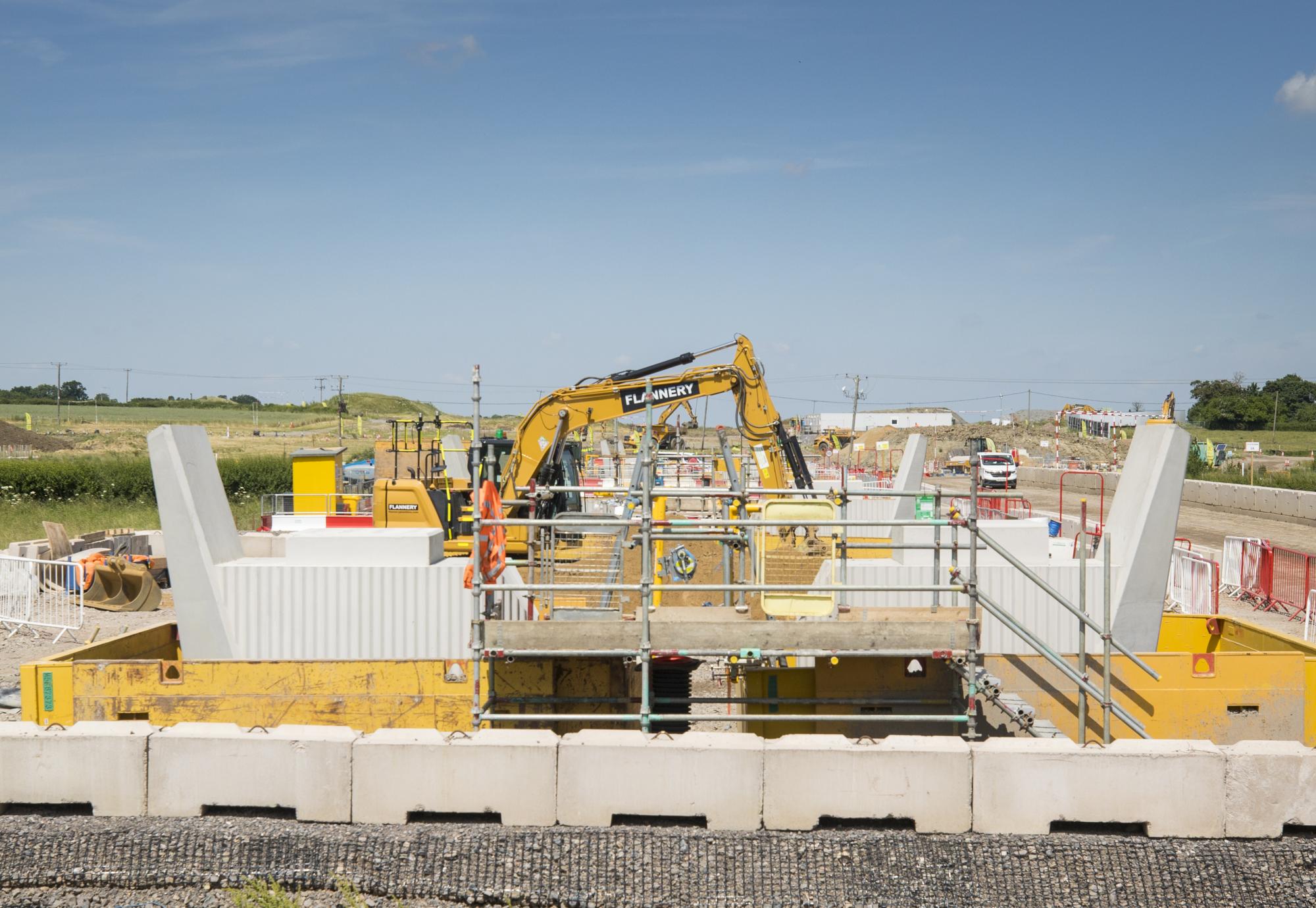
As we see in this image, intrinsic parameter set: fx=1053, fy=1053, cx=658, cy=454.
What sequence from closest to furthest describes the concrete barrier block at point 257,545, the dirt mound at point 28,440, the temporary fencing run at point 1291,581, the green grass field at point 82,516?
the concrete barrier block at point 257,545 → the temporary fencing run at point 1291,581 → the green grass field at point 82,516 → the dirt mound at point 28,440

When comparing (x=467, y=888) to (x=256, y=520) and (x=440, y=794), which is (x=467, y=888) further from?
(x=256, y=520)

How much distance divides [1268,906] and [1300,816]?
0.63 m

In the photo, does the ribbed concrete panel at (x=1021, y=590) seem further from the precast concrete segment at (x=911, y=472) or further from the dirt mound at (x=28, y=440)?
the dirt mound at (x=28, y=440)

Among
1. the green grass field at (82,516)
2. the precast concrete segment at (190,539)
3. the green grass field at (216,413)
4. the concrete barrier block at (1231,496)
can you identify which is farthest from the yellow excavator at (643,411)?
the green grass field at (216,413)

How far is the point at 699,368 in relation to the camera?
1741 centimetres

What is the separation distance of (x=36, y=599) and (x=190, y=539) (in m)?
14.3

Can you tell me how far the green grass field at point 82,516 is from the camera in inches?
1362

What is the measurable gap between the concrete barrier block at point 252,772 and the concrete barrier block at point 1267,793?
18.7 feet

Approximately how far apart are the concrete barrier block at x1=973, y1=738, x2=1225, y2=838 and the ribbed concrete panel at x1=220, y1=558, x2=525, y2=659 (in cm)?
577

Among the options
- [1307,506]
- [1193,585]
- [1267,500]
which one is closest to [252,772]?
[1193,585]

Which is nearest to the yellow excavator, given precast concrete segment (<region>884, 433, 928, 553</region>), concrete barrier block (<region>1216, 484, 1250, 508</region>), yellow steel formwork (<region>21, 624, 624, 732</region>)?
precast concrete segment (<region>884, 433, 928, 553</region>)

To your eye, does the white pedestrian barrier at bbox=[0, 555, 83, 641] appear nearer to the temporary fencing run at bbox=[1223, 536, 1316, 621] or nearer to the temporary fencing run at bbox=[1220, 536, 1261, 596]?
the temporary fencing run at bbox=[1223, 536, 1316, 621]

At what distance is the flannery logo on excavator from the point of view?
57.1 feet

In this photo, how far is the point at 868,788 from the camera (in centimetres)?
680
